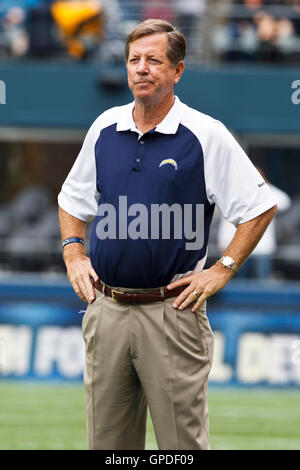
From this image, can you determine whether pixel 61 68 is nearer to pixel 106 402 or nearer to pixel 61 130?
pixel 61 130

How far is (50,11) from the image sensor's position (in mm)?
13594

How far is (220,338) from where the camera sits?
10.5 meters

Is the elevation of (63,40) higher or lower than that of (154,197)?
higher

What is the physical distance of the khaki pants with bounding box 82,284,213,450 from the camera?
387 cm

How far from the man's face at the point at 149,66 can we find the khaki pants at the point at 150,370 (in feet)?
2.64

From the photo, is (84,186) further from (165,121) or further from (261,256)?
(261,256)

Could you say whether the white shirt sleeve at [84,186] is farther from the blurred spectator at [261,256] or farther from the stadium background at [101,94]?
the blurred spectator at [261,256]

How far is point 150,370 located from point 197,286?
363 mm

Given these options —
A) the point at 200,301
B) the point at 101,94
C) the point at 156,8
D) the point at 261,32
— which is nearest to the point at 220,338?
the point at 101,94

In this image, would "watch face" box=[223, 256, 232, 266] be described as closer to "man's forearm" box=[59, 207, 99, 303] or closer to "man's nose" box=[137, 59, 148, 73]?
"man's forearm" box=[59, 207, 99, 303]

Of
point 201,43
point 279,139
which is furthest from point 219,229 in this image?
point 201,43

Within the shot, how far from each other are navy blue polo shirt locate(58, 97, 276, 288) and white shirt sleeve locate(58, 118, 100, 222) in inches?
3.7

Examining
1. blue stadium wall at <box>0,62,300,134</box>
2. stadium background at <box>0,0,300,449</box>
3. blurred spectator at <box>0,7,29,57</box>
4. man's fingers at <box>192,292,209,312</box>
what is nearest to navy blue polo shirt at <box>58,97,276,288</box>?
man's fingers at <box>192,292,209,312</box>
